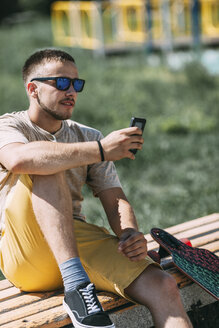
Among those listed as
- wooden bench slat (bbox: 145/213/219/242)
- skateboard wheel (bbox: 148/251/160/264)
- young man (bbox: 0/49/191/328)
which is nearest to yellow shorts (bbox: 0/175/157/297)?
young man (bbox: 0/49/191/328)

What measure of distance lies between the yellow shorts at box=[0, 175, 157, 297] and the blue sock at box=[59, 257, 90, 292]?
0.16 m

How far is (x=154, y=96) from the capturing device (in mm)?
9289

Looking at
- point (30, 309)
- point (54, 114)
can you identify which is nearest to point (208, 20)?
point (54, 114)

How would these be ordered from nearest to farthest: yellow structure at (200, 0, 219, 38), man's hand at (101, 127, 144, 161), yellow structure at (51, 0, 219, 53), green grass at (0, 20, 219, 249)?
1. man's hand at (101, 127, 144, 161)
2. green grass at (0, 20, 219, 249)
3. yellow structure at (51, 0, 219, 53)
4. yellow structure at (200, 0, 219, 38)

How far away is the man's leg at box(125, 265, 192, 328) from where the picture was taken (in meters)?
2.60

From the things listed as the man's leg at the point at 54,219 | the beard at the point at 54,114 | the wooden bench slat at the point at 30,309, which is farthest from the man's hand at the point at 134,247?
the beard at the point at 54,114

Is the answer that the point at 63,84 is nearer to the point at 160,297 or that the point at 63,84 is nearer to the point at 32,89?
the point at 32,89

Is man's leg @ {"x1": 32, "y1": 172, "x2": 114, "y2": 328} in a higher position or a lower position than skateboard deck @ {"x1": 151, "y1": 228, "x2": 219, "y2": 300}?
higher

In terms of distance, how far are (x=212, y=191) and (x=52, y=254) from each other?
3.07 metres

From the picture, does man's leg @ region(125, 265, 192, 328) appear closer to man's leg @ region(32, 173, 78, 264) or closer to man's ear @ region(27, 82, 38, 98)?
man's leg @ region(32, 173, 78, 264)

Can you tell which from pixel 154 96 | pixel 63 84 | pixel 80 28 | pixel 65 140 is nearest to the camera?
pixel 63 84

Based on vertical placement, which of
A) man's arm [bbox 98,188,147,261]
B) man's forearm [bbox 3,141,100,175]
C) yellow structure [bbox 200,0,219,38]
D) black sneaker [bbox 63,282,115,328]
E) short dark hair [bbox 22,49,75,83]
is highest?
yellow structure [bbox 200,0,219,38]

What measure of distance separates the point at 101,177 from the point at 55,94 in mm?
533

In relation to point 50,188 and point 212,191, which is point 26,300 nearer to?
point 50,188
